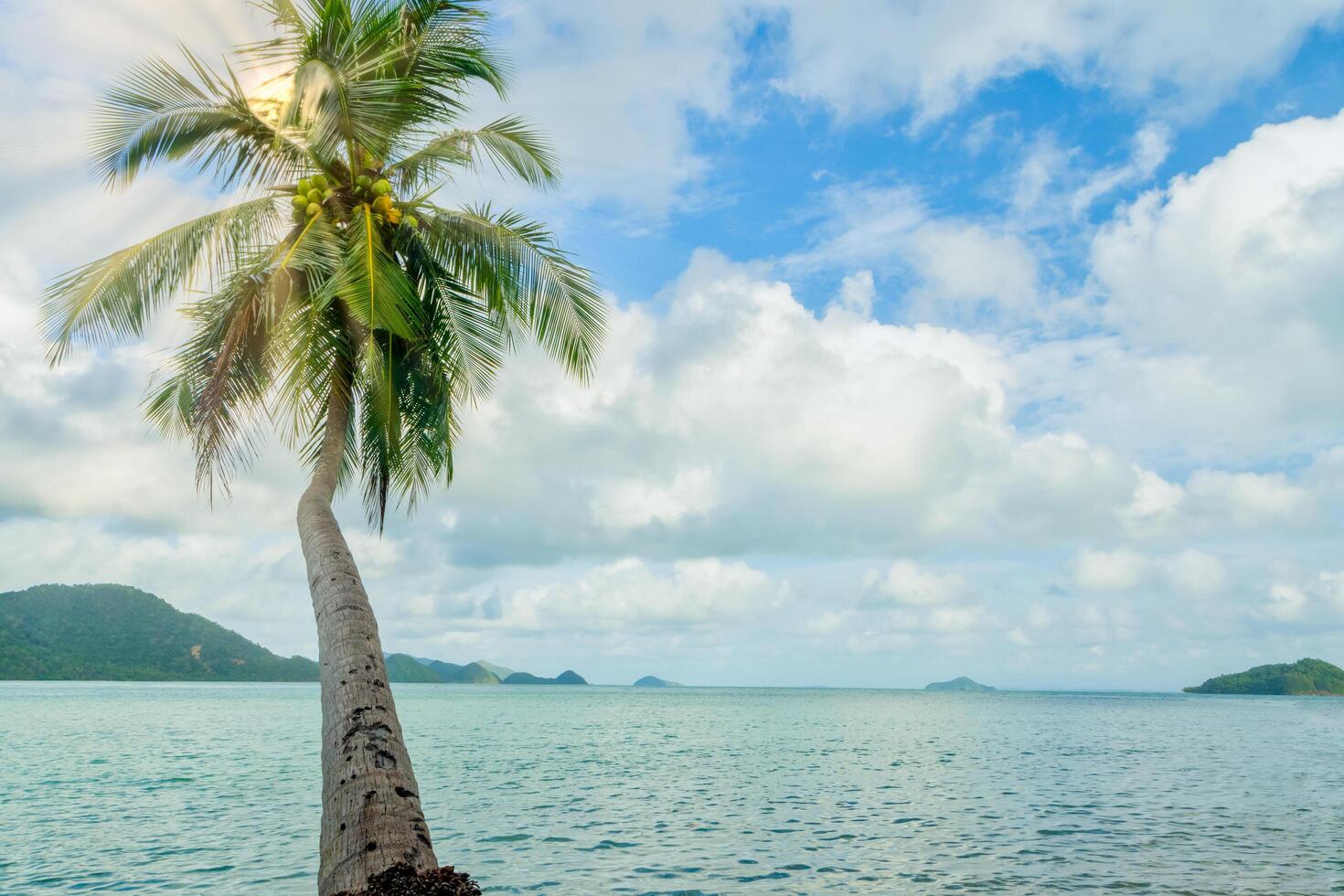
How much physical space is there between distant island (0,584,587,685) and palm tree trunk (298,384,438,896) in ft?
563

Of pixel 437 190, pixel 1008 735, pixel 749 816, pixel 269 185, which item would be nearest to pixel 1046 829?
pixel 749 816

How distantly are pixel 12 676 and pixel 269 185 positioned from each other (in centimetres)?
17093

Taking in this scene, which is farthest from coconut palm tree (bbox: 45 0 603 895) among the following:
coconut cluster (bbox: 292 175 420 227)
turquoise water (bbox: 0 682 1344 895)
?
turquoise water (bbox: 0 682 1344 895)

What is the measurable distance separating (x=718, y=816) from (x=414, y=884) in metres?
17.1

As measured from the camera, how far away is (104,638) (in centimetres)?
→ 15375

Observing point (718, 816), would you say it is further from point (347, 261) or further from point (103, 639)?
point (103, 639)

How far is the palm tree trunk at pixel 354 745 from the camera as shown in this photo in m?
5.26

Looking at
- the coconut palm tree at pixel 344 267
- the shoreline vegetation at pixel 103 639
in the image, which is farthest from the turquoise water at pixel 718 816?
the shoreline vegetation at pixel 103 639

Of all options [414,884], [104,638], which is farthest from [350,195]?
[104,638]

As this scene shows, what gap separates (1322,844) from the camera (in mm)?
17797

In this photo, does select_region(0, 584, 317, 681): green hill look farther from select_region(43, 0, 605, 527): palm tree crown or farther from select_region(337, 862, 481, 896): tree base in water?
select_region(337, 862, 481, 896): tree base in water

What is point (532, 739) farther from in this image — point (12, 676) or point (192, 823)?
point (12, 676)

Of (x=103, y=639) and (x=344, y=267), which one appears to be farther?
(x=103, y=639)

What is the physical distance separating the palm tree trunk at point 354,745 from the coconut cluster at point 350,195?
4142 mm
